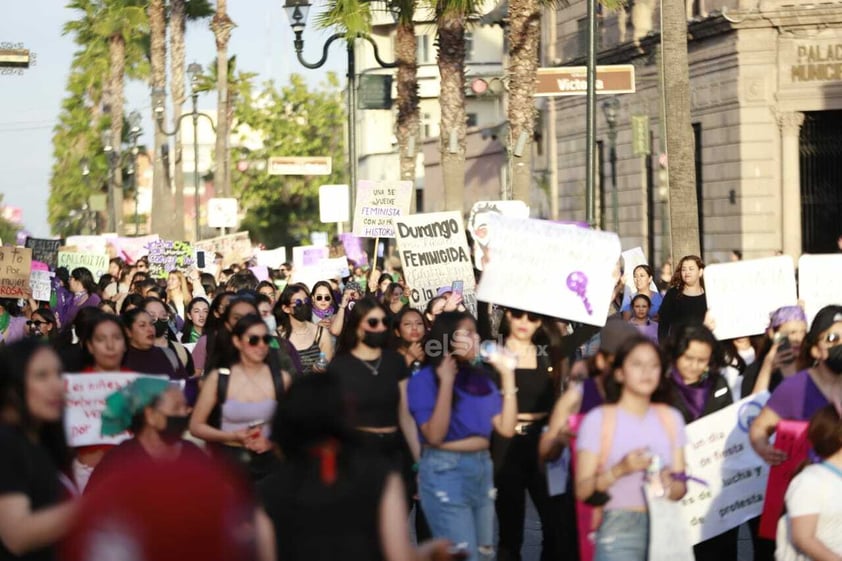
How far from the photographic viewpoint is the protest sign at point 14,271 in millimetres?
18984

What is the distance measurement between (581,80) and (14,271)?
24.2 ft

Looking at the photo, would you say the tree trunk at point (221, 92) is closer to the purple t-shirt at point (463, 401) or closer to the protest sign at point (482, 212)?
the protest sign at point (482, 212)

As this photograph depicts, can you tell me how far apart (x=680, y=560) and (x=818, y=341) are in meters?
2.07

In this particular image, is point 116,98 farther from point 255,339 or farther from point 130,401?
point 130,401

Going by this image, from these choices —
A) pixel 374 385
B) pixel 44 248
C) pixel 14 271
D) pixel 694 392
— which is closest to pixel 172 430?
pixel 374 385

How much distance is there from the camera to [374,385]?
8.67 metres

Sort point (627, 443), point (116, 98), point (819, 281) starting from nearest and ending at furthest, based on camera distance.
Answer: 1. point (627, 443)
2. point (819, 281)
3. point (116, 98)

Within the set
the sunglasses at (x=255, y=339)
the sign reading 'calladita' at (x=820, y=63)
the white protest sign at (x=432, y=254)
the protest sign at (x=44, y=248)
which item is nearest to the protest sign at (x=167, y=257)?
the protest sign at (x=44, y=248)

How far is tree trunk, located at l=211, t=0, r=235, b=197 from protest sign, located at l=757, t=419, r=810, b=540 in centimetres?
3983

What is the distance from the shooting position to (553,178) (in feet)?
149

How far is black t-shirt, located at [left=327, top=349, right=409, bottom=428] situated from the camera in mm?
8562

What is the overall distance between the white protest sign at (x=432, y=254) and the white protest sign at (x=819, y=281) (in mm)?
4941

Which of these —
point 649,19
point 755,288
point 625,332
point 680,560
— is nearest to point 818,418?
point 680,560

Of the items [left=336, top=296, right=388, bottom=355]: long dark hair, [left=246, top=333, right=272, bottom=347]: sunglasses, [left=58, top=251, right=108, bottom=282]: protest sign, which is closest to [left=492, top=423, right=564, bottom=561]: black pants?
[left=336, top=296, right=388, bottom=355]: long dark hair
